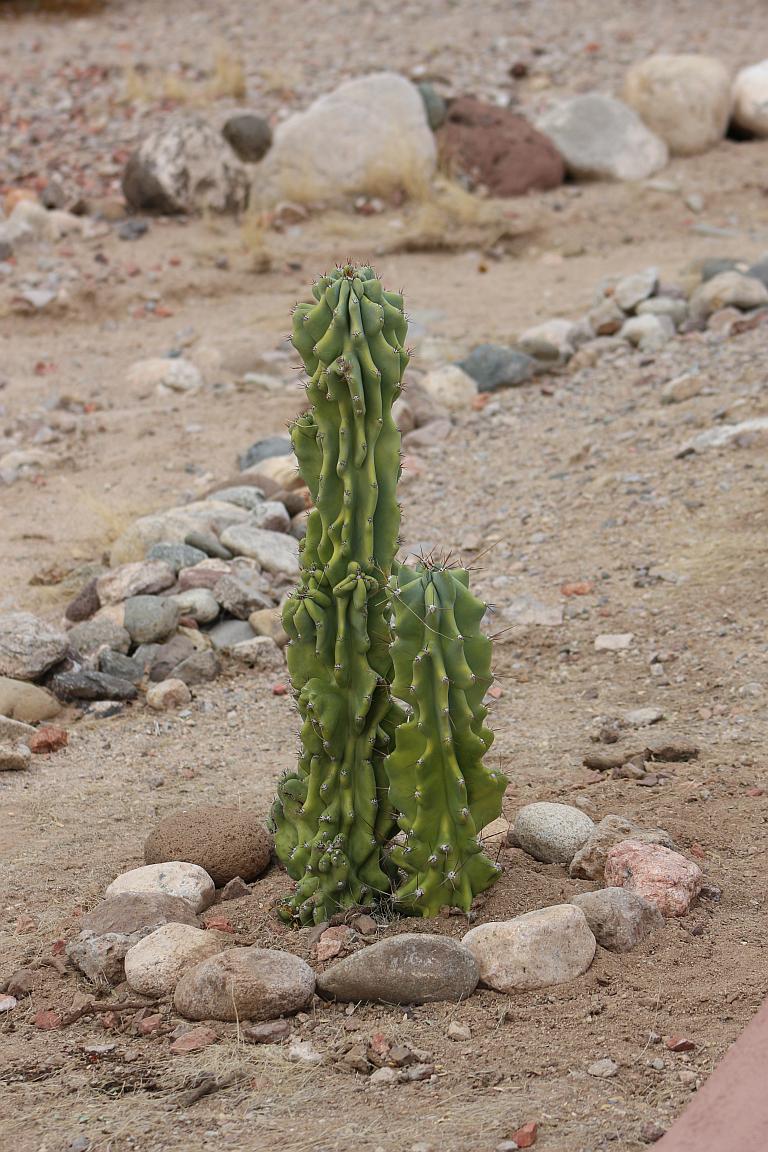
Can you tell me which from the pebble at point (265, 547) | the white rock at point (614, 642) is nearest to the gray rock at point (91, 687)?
the pebble at point (265, 547)

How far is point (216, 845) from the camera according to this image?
4.11 m

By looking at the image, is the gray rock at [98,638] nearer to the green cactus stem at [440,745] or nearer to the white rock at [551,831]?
the white rock at [551,831]

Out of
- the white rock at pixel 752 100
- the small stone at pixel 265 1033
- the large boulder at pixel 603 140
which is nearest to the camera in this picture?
the small stone at pixel 265 1033

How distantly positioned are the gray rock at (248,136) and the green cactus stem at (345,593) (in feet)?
30.7

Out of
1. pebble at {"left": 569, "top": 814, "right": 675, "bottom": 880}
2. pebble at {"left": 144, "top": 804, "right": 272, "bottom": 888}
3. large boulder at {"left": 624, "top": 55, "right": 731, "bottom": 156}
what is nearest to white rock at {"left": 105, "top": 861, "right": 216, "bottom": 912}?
pebble at {"left": 144, "top": 804, "right": 272, "bottom": 888}

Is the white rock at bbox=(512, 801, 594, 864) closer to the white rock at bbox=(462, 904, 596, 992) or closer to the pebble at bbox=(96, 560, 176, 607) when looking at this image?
the white rock at bbox=(462, 904, 596, 992)

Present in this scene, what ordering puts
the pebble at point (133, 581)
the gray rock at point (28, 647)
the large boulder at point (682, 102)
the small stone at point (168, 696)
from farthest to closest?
the large boulder at point (682, 102) → the pebble at point (133, 581) → the gray rock at point (28, 647) → the small stone at point (168, 696)

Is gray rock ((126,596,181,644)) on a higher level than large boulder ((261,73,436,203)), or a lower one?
lower

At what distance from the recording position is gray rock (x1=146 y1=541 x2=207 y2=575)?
21.5 feet

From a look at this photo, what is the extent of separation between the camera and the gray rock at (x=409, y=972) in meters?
3.32

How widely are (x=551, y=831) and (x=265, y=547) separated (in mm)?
3017

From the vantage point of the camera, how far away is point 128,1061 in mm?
3203

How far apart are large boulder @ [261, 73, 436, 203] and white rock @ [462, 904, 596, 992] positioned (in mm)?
9476

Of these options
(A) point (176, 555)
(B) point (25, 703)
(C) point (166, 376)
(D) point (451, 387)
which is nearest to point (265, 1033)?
(B) point (25, 703)
